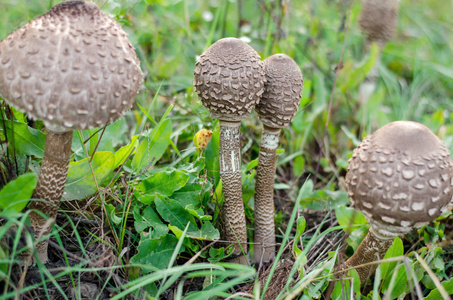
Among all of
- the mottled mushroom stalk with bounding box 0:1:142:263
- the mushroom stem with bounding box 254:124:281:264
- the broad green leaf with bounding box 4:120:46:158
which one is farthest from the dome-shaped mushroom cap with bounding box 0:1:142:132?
the mushroom stem with bounding box 254:124:281:264

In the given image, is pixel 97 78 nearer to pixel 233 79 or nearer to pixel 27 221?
pixel 233 79

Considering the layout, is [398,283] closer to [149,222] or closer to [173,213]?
[173,213]

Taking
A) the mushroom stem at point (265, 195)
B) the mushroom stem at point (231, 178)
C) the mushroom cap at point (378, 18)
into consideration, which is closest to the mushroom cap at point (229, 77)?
the mushroom stem at point (231, 178)

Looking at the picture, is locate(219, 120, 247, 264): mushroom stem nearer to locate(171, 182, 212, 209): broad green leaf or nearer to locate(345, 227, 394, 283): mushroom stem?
locate(171, 182, 212, 209): broad green leaf

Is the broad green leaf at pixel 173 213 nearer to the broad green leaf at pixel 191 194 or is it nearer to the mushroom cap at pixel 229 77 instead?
the broad green leaf at pixel 191 194

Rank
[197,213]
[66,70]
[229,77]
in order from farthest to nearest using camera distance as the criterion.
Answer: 1. [197,213]
2. [229,77]
3. [66,70]

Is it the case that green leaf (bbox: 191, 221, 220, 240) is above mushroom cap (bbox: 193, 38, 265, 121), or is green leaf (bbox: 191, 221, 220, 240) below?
below

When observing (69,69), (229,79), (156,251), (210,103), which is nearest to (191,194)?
(156,251)
